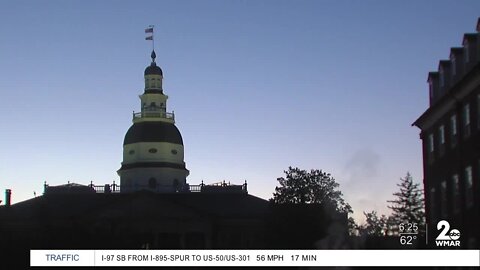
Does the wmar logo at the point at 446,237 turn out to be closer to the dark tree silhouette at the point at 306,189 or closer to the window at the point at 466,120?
the window at the point at 466,120

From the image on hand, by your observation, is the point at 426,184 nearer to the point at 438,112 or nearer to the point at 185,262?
the point at 438,112

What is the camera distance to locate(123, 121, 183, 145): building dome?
4914 inches

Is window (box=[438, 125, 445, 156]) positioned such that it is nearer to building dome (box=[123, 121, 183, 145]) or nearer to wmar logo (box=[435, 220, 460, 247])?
wmar logo (box=[435, 220, 460, 247])

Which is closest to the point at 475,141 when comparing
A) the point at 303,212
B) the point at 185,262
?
the point at 185,262

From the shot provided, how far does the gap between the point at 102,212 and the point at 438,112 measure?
213 feet

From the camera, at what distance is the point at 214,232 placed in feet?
370

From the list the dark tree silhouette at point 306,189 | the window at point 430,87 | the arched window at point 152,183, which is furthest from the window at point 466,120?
the arched window at point 152,183

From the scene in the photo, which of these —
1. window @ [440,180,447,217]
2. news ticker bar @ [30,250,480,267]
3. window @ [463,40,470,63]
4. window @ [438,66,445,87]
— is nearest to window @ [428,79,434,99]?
window @ [438,66,445,87]

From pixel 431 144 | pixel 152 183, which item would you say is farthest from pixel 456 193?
pixel 152 183

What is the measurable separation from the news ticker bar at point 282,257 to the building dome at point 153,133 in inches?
3727

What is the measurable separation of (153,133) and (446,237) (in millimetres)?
85008

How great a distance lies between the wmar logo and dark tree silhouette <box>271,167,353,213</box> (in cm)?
4312

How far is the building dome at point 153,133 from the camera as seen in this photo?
410 feet

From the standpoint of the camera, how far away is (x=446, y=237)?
1681 inches
